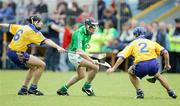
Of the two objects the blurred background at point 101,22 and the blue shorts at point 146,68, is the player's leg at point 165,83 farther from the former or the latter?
the blurred background at point 101,22

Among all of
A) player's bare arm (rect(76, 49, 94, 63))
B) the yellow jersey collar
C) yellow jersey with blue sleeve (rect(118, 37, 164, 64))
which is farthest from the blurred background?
yellow jersey with blue sleeve (rect(118, 37, 164, 64))

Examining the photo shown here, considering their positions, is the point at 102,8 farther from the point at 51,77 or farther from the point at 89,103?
the point at 89,103

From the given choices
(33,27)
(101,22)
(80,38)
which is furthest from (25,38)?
(101,22)

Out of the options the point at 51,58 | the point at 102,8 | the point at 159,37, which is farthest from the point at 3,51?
the point at 159,37

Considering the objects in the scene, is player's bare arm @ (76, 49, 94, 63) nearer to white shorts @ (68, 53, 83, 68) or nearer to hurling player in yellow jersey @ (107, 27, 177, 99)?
white shorts @ (68, 53, 83, 68)

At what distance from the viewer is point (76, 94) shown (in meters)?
17.0

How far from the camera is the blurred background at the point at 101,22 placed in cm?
2809

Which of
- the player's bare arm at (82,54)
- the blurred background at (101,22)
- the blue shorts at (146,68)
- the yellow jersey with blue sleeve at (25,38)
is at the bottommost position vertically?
the blurred background at (101,22)

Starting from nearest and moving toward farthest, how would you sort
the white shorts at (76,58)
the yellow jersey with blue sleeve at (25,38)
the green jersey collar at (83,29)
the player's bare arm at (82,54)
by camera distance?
the yellow jersey with blue sleeve at (25,38) < the player's bare arm at (82,54) < the white shorts at (76,58) < the green jersey collar at (83,29)

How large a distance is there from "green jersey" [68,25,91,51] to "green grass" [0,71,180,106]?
118cm

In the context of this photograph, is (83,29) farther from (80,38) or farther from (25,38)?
(25,38)

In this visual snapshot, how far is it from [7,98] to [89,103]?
6.69ft

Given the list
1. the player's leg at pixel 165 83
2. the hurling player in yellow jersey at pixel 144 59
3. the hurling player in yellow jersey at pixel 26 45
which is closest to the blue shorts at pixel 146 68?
the hurling player in yellow jersey at pixel 144 59

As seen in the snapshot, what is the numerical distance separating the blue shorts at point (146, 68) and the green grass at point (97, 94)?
0.61 metres
